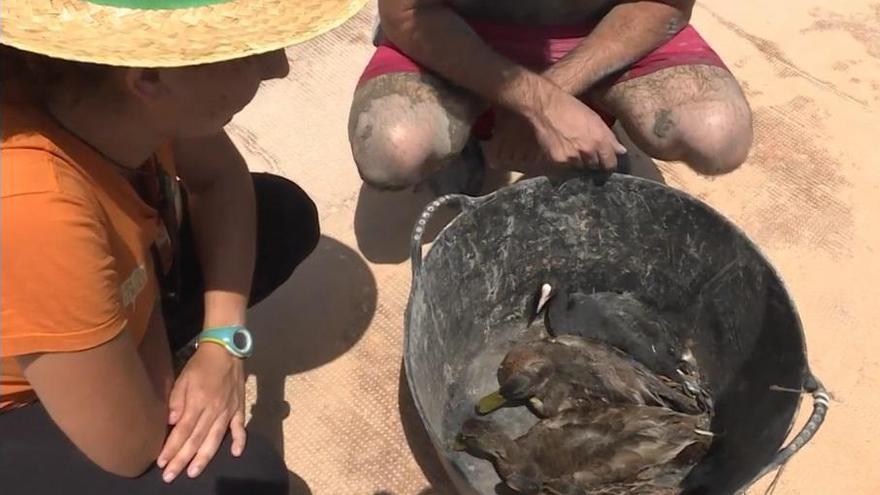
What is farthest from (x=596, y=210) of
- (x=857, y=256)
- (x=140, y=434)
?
(x=140, y=434)

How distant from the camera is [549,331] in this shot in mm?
1822

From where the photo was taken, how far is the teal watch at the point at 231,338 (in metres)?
1.50

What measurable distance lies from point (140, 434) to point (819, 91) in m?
2.00

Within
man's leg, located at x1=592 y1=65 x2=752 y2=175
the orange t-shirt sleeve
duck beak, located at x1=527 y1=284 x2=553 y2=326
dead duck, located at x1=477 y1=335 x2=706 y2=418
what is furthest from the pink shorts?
the orange t-shirt sleeve

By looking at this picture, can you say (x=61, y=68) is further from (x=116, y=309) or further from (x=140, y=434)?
(x=140, y=434)

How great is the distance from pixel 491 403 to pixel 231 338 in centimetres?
51

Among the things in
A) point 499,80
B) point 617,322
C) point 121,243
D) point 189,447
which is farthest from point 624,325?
point 121,243

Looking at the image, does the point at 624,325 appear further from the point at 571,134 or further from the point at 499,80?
the point at 499,80

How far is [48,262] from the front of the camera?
3.32ft

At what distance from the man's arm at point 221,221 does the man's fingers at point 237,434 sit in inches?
6.8

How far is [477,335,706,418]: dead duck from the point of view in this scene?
163 cm

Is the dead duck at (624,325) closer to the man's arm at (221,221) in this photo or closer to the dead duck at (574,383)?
the dead duck at (574,383)

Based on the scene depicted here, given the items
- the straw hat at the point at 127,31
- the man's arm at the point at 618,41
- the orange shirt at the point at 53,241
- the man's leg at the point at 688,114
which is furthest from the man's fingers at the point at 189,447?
the man's leg at the point at 688,114

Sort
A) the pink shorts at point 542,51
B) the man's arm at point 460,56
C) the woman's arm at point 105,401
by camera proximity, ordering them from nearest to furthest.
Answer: the woman's arm at point 105,401 < the man's arm at point 460,56 < the pink shorts at point 542,51
